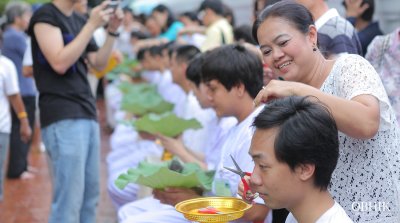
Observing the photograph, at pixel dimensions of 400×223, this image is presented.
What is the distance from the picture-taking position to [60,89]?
4.01 m

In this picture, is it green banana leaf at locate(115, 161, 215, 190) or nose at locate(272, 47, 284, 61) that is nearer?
nose at locate(272, 47, 284, 61)

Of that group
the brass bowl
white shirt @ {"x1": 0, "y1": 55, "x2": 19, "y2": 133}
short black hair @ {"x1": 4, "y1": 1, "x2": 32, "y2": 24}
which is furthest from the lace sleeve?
short black hair @ {"x1": 4, "y1": 1, "x2": 32, "y2": 24}

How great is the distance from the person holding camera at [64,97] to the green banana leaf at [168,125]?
391 mm

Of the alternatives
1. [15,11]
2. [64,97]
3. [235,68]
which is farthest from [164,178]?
[15,11]

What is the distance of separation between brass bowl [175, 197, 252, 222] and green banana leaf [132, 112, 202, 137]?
5.63ft

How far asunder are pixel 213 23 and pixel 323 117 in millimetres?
5795

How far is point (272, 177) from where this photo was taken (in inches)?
83.1

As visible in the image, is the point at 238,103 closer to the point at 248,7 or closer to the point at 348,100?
the point at 348,100

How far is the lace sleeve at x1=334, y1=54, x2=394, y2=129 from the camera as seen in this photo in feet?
7.44

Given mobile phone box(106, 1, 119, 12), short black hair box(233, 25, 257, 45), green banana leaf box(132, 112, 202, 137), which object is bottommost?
green banana leaf box(132, 112, 202, 137)

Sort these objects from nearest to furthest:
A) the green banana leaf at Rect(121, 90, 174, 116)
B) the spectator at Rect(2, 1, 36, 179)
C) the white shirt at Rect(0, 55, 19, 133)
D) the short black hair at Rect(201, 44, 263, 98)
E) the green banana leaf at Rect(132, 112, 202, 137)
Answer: the short black hair at Rect(201, 44, 263, 98), the green banana leaf at Rect(132, 112, 202, 137), the green banana leaf at Rect(121, 90, 174, 116), the white shirt at Rect(0, 55, 19, 133), the spectator at Rect(2, 1, 36, 179)

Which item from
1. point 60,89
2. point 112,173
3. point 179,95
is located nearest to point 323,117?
point 60,89

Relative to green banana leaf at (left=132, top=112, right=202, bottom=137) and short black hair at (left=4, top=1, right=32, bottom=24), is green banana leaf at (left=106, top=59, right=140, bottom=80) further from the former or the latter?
green banana leaf at (left=132, top=112, right=202, bottom=137)

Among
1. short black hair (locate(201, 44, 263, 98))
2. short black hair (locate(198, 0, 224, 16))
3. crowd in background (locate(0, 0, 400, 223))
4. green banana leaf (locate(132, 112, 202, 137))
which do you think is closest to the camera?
crowd in background (locate(0, 0, 400, 223))
